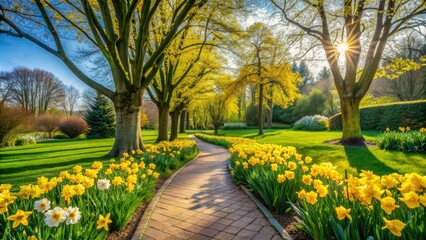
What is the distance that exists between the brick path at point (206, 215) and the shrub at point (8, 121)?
17838 mm

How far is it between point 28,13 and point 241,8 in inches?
343

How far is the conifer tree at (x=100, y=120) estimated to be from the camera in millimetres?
27672

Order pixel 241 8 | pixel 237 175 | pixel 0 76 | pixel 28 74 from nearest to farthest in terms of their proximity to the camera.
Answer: pixel 237 175 < pixel 241 8 < pixel 0 76 < pixel 28 74

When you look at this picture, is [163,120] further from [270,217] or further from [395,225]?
[395,225]

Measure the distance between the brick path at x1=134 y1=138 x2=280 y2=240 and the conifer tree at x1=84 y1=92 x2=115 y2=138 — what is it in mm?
26002

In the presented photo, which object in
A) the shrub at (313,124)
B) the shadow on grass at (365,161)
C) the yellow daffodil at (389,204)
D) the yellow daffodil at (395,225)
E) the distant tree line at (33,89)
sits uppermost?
the distant tree line at (33,89)

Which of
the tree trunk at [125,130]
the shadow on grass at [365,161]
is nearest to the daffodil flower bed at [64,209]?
the tree trunk at [125,130]

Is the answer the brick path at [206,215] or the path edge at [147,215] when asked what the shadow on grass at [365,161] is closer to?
the brick path at [206,215]

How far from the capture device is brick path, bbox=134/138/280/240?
2.88 m

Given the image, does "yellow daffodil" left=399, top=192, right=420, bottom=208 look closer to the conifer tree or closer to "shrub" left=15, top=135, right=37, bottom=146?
"shrub" left=15, top=135, right=37, bottom=146

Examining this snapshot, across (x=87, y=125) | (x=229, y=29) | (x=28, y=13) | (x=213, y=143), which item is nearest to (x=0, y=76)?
(x=87, y=125)

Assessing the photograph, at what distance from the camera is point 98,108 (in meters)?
28.3

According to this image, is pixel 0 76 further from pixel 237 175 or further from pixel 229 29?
pixel 237 175

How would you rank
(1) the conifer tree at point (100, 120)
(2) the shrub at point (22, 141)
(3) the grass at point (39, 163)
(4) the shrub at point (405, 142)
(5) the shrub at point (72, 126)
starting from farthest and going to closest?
1. (5) the shrub at point (72, 126)
2. (1) the conifer tree at point (100, 120)
3. (2) the shrub at point (22, 141)
4. (4) the shrub at point (405, 142)
5. (3) the grass at point (39, 163)
